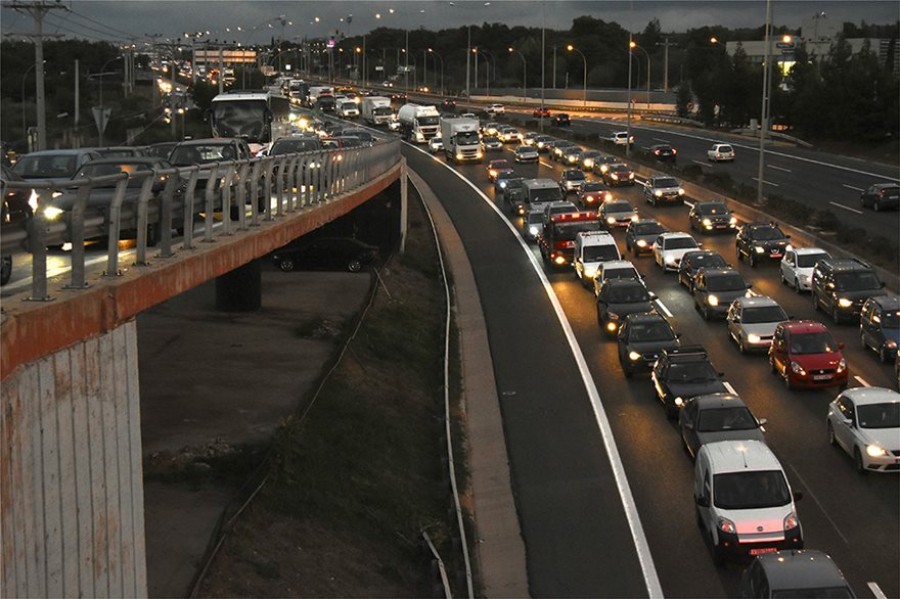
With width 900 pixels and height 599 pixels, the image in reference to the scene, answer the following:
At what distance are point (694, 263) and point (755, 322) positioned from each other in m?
8.49

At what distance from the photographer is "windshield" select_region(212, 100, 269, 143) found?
4825cm

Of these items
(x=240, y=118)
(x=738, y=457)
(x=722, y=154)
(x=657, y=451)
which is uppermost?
(x=240, y=118)

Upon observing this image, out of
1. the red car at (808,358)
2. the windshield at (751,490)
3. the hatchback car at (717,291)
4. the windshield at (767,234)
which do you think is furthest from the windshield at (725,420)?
the windshield at (767,234)

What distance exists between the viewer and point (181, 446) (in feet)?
71.2

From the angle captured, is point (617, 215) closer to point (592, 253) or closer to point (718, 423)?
point (592, 253)

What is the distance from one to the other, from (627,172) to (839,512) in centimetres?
→ 4672

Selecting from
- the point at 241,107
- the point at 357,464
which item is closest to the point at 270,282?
the point at 241,107

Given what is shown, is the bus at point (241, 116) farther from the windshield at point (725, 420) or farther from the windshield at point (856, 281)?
the windshield at point (725, 420)

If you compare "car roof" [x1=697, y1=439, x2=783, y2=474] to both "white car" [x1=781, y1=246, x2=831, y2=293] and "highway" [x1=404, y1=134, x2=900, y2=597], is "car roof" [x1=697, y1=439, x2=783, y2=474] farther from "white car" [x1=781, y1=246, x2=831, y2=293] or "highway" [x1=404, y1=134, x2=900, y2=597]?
"white car" [x1=781, y1=246, x2=831, y2=293]

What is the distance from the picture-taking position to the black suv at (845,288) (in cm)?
3453

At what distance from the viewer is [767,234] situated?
4447cm

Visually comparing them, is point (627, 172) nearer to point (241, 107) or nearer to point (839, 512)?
point (241, 107)

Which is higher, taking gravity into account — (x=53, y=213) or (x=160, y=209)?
(x=53, y=213)

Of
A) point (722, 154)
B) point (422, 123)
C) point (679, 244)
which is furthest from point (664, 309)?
point (422, 123)
